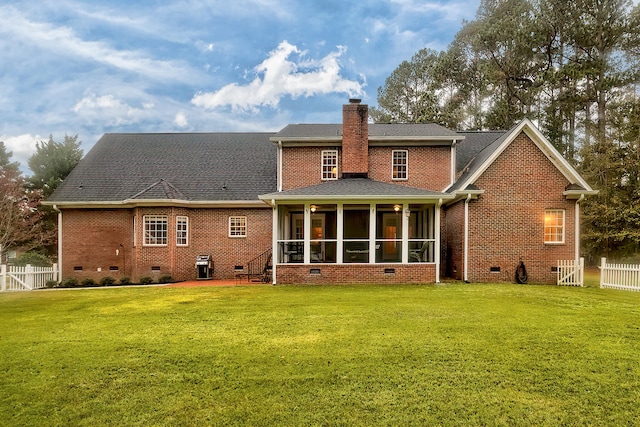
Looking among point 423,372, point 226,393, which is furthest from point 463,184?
point 226,393

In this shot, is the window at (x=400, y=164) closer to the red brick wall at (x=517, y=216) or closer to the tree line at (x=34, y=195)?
the red brick wall at (x=517, y=216)

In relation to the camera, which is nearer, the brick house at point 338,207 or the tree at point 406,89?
the brick house at point 338,207

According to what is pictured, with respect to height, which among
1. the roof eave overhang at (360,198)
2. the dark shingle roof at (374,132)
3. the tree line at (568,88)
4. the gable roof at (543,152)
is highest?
the tree line at (568,88)

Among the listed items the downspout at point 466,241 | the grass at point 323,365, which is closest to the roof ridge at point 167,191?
the grass at point 323,365

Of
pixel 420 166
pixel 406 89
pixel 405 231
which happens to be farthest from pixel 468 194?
pixel 406 89

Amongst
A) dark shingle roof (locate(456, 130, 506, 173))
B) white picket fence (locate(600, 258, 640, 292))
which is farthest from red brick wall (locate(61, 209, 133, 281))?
white picket fence (locate(600, 258, 640, 292))

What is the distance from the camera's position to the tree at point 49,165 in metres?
25.8

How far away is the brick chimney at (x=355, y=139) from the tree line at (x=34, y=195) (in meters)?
19.3

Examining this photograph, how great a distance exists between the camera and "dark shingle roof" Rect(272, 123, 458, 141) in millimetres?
16172

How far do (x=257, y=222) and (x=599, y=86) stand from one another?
26.9 meters

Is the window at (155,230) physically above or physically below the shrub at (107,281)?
above

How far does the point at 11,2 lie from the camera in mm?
14664

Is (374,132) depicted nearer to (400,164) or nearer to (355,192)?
(400,164)

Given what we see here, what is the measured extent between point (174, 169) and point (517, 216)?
52.0 ft
